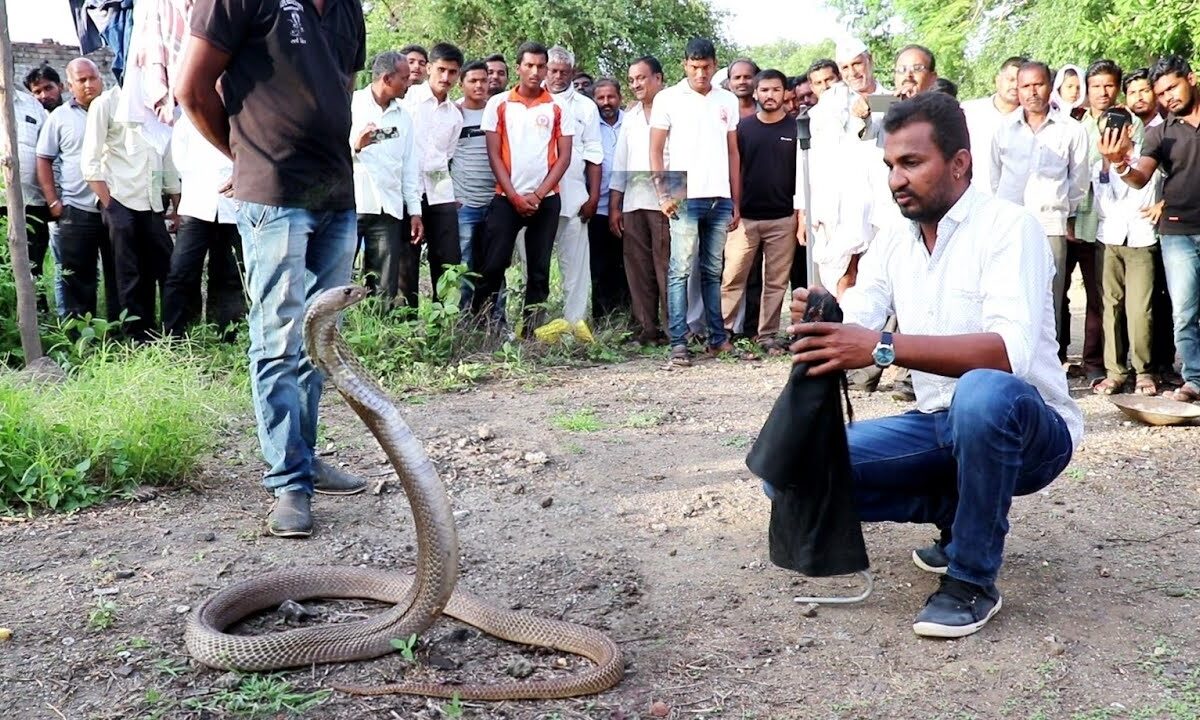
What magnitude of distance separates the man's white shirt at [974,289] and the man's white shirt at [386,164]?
5.06 meters

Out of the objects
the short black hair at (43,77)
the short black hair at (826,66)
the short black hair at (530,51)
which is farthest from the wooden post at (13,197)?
the short black hair at (826,66)

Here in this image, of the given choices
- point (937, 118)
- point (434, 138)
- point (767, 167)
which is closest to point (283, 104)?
point (937, 118)

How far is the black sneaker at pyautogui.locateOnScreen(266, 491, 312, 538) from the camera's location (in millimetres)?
4504

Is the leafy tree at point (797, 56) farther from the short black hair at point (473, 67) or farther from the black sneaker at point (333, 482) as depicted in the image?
the black sneaker at point (333, 482)

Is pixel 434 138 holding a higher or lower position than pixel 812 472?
higher

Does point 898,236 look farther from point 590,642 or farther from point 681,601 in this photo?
point 590,642

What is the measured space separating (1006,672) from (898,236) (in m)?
1.48

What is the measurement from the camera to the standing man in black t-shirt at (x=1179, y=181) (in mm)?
7051

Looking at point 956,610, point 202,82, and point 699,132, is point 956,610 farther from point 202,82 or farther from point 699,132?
point 699,132

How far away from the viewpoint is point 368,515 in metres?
4.87

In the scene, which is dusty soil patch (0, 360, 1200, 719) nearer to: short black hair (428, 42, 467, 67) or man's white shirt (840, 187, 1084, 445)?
man's white shirt (840, 187, 1084, 445)

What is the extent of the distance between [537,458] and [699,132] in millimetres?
4107

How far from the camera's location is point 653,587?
161 inches

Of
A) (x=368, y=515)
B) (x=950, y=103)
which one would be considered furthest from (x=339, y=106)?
(x=950, y=103)
